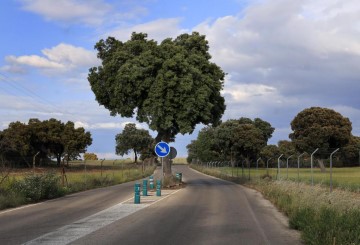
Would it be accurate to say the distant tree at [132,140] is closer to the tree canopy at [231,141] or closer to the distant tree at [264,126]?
the tree canopy at [231,141]

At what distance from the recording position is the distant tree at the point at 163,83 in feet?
106

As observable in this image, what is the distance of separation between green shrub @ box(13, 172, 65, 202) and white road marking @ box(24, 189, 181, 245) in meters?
5.11

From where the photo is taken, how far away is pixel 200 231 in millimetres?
12523

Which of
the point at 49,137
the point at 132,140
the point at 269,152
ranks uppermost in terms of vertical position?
the point at 132,140

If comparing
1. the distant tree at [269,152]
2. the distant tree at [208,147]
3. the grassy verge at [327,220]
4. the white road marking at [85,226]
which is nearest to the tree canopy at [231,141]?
the distant tree at [208,147]

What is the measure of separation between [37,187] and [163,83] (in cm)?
1249

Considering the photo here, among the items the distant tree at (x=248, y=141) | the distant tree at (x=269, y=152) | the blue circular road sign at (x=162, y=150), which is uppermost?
the distant tree at (x=248, y=141)

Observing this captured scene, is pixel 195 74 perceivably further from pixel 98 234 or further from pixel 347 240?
pixel 347 240

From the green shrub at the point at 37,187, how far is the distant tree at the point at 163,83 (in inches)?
402

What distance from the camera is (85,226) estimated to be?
1327 cm

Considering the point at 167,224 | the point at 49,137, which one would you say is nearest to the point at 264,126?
the point at 49,137

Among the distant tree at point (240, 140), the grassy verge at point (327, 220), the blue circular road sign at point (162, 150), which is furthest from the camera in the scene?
the distant tree at point (240, 140)

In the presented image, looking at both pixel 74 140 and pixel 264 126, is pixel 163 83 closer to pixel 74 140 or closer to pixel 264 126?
pixel 74 140

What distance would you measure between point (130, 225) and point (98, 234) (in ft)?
6.36
